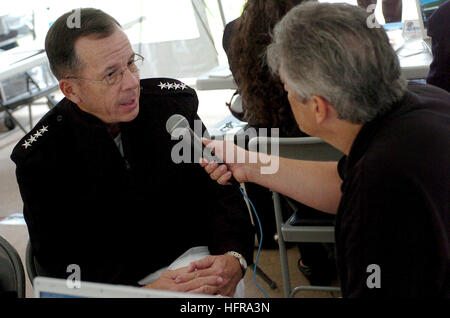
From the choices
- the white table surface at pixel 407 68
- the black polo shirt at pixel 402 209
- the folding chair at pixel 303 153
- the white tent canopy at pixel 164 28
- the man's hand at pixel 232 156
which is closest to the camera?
the black polo shirt at pixel 402 209

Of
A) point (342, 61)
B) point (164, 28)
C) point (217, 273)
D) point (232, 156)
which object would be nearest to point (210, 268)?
point (217, 273)

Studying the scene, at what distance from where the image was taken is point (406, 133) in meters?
1.06

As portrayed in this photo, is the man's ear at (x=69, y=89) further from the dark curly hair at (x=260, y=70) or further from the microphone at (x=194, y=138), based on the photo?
the dark curly hair at (x=260, y=70)

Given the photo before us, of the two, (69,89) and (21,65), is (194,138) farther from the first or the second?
(21,65)

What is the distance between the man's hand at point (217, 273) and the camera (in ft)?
4.80

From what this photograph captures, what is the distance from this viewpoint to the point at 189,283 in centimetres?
145

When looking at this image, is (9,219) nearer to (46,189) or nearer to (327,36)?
(46,189)

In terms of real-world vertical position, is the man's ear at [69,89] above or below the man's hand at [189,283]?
above

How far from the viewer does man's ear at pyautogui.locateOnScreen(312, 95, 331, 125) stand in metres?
1.12

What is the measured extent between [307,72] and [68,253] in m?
0.87

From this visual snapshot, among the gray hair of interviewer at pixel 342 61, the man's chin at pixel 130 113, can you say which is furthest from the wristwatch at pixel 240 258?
the gray hair of interviewer at pixel 342 61

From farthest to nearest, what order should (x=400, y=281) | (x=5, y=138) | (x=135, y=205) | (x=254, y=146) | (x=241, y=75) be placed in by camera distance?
(x=5, y=138)
(x=241, y=75)
(x=254, y=146)
(x=135, y=205)
(x=400, y=281)

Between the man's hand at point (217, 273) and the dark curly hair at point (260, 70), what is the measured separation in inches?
24.3
